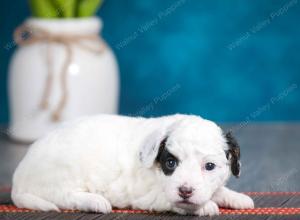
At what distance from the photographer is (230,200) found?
2619 mm

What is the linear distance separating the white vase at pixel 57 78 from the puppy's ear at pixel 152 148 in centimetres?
160

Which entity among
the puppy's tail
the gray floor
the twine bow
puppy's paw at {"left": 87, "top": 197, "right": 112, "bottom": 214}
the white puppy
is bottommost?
the gray floor

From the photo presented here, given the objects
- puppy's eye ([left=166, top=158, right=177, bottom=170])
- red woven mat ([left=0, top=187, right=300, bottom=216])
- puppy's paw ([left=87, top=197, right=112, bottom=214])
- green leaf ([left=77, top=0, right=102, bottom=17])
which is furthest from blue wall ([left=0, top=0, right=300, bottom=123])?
puppy's eye ([left=166, top=158, right=177, bottom=170])

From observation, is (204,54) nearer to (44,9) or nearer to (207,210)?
(44,9)

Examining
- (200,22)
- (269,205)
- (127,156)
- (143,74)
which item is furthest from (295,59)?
(127,156)

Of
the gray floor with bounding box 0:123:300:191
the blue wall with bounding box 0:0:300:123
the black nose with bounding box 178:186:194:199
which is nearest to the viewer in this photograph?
the black nose with bounding box 178:186:194:199

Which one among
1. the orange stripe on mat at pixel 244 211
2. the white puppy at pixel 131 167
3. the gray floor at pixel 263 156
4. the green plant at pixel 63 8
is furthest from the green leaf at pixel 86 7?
the orange stripe on mat at pixel 244 211

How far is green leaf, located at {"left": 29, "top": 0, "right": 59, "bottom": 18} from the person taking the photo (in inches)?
159

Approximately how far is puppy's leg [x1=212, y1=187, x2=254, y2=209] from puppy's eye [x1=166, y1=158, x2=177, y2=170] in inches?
11.7

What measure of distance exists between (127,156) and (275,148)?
157 centimetres

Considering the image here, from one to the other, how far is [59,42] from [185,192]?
193 cm

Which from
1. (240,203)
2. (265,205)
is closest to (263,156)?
(265,205)

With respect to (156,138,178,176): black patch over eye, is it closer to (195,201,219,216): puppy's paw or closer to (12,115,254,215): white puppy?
(12,115,254,215): white puppy

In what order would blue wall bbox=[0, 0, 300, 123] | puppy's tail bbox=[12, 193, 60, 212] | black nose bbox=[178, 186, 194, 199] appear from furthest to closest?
blue wall bbox=[0, 0, 300, 123], puppy's tail bbox=[12, 193, 60, 212], black nose bbox=[178, 186, 194, 199]
